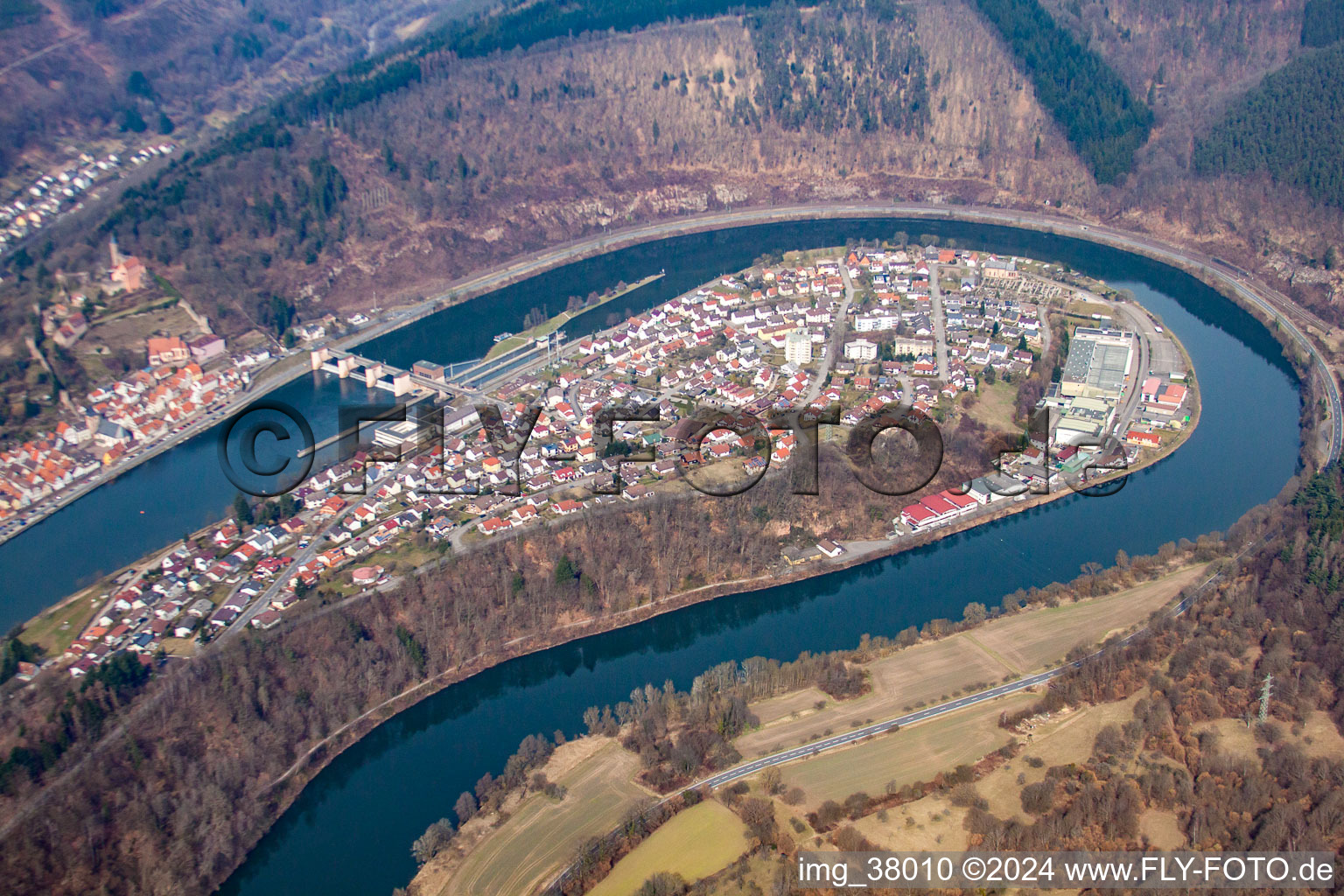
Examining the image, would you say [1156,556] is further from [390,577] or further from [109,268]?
[109,268]

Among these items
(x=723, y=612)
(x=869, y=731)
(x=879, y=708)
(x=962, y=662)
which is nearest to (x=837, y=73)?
(x=723, y=612)

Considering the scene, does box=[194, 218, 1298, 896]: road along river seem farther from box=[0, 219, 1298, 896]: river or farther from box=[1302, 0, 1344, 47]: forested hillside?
A: box=[1302, 0, 1344, 47]: forested hillside

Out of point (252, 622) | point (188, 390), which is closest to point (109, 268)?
point (188, 390)

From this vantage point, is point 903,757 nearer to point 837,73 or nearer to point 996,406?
point 996,406

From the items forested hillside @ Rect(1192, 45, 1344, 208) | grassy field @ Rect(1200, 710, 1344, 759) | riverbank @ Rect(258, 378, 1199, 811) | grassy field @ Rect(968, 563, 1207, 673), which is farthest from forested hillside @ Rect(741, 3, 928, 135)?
grassy field @ Rect(1200, 710, 1344, 759)

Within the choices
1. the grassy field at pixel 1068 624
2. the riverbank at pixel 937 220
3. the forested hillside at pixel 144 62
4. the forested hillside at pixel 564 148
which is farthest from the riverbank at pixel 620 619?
the forested hillside at pixel 144 62

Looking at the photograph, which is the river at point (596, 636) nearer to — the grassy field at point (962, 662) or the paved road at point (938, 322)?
the grassy field at point (962, 662)

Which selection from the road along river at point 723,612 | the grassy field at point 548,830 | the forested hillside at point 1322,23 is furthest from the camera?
the forested hillside at point 1322,23
